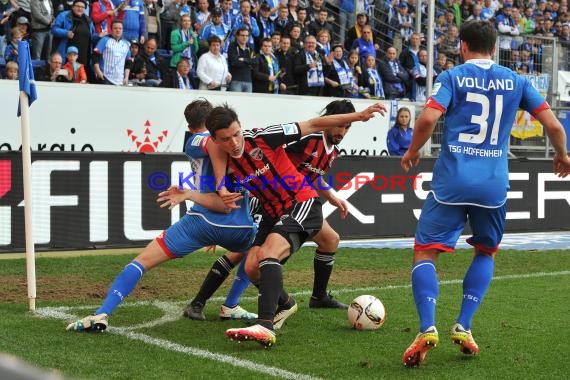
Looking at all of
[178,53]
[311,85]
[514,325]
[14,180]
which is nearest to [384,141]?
[311,85]

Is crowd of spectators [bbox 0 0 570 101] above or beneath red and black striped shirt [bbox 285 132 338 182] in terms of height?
above

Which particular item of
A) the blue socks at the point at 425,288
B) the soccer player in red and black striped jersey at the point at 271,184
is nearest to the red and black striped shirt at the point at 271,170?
the soccer player in red and black striped jersey at the point at 271,184

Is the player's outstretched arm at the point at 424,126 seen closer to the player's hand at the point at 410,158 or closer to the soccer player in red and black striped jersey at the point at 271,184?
the player's hand at the point at 410,158

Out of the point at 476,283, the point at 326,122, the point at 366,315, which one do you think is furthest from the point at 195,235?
the point at 476,283

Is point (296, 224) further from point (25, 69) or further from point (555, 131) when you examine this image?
point (25, 69)

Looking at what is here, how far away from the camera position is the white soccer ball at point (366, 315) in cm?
668

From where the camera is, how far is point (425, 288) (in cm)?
550

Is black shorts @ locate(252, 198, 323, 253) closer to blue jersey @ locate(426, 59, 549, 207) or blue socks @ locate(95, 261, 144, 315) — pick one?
blue socks @ locate(95, 261, 144, 315)

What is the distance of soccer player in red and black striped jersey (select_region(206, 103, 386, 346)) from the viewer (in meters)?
6.00

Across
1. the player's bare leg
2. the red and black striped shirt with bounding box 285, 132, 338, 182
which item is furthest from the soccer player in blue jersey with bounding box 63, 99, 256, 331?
the player's bare leg

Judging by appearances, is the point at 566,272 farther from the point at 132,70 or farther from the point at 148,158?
the point at 132,70

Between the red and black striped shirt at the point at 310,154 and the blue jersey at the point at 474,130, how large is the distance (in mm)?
1467

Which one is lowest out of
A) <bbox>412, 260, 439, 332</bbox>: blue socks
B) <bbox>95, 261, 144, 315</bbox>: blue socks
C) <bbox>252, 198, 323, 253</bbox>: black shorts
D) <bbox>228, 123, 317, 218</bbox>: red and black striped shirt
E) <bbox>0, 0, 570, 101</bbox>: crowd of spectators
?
<bbox>95, 261, 144, 315</bbox>: blue socks

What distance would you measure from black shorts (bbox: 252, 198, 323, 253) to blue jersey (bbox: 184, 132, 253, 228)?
28 centimetres
